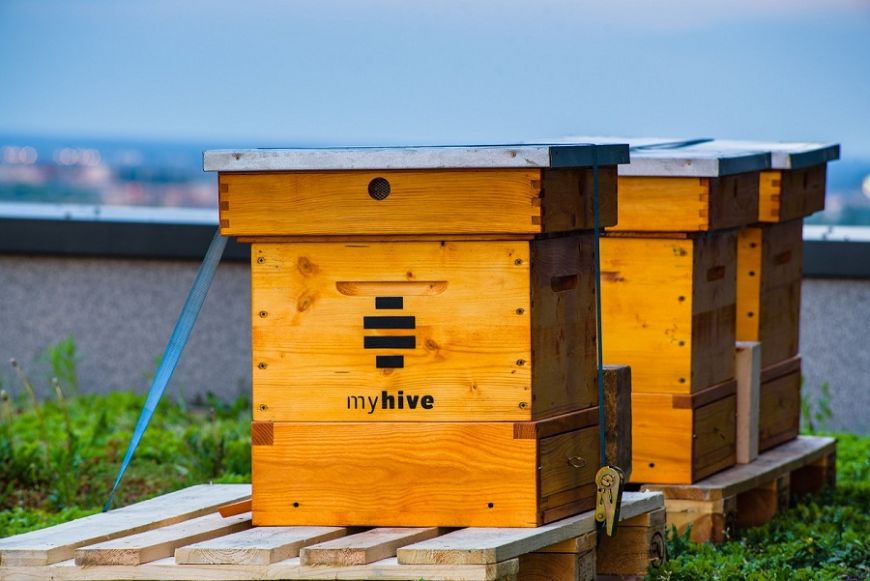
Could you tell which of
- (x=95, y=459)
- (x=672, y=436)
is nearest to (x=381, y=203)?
(x=672, y=436)

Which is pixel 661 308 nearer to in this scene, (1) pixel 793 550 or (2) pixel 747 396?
(2) pixel 747 396

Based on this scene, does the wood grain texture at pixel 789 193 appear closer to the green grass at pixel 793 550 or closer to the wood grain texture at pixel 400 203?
the green grass at pixel 793 550

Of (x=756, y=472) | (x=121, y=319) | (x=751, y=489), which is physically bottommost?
(x=751, y=489)

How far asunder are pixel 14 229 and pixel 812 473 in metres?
4.93

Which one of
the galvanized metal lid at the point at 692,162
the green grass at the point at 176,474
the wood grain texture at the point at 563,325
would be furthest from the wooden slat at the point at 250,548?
the galvanized metal lid at the point at 692,162

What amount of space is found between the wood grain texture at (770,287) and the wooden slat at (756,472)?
366 mm

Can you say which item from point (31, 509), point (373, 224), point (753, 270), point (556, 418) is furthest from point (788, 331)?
point (31, 509)

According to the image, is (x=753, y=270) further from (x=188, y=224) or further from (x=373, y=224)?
(x=188, y=224)

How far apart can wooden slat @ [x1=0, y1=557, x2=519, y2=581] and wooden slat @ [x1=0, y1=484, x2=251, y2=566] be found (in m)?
0.05

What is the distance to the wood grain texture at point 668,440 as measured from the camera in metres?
4.82

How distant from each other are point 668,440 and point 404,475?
1416 mm

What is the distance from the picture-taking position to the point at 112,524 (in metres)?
4.01

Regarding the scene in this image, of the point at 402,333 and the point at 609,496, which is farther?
the point at 609,496

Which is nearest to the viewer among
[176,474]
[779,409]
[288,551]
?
[288,551]
